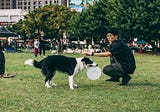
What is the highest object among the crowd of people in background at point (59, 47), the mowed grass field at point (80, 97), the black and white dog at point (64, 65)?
the black and white dog at point (64, 65)

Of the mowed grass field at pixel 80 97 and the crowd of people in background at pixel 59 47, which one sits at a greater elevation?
the mowed grass field at pixel 80 97

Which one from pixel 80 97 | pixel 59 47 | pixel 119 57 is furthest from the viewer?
pixel 59 47

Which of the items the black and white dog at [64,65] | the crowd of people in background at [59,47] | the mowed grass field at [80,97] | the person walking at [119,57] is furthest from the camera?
the crowd of people in background at [59,47]

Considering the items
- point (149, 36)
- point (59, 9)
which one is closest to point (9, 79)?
point (149, 36)

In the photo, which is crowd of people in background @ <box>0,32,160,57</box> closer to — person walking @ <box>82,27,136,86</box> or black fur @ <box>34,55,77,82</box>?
person walking @ <box>82,27,136,86</box>

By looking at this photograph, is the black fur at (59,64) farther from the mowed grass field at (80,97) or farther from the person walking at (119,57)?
the person walking at (119,57)

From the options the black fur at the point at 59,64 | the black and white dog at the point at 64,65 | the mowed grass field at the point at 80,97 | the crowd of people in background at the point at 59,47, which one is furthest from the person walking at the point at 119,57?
the crowd of people in background at the point at 59,47

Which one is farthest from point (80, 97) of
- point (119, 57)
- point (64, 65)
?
point (119, 57)

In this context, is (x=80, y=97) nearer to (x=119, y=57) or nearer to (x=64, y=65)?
(x=64, y=65)

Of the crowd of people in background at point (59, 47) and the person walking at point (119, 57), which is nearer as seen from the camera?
the person walking at point (119, 57)

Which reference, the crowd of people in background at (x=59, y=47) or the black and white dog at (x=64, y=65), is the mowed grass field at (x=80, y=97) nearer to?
the black and white dog at (x=64, y=65)

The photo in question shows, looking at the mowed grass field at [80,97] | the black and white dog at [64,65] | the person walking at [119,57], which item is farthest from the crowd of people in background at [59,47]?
the black and white dog at [64,65]

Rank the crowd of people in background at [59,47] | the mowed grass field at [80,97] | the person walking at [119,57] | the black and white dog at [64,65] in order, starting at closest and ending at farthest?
the mowed grass field at [80,97], the black and white dog at [64,65], the person walking at [119,57], the crowd of people in background at [59,47]

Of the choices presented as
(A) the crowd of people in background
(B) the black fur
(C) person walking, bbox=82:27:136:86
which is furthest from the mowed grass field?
(A) the crowd of people in background
